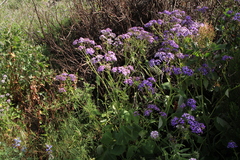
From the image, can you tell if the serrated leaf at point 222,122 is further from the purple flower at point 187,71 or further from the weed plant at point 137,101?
the purple flower at point 187,71

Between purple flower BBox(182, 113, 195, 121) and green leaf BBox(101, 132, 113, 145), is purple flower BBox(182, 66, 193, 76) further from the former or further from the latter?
green leaf BBox(101, 132, 113, 145)

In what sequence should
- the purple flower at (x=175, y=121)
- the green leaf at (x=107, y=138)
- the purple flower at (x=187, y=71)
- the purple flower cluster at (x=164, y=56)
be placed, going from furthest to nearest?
the green leaf at (x=107, y=138) → the purple flower cluster at (x=164, y=56) → the purple flower at (x=187, y=71) → the purple flower at (x=175, y=121)

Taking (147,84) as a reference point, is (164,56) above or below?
Result: above

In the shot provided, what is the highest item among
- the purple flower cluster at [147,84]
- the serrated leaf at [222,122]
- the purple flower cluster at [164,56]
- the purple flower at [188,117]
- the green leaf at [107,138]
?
the purple flower cluster at [164,56]

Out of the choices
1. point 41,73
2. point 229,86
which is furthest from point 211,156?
point 41,73

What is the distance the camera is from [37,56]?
3988 millimetres

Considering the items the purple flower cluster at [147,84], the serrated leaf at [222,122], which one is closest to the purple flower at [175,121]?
the purple flower cluster at [147,84]

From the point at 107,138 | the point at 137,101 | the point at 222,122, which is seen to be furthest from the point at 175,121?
the point at 137,101

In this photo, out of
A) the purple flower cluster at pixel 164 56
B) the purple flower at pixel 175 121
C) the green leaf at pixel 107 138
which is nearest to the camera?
the purple flower at pixel 175 121

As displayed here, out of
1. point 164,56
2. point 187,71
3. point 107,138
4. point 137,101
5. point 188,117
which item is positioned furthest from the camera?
point 137,101

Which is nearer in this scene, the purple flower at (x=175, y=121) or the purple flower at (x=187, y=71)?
the purple flower at (x=175, y=121)

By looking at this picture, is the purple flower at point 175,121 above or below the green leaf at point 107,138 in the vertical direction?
above

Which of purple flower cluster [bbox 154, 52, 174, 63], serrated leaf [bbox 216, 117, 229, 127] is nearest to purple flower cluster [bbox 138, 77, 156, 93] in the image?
purple flower cluster [bbox 154, 52, 174, 63]

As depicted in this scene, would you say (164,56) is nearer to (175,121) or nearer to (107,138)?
(175,121)
